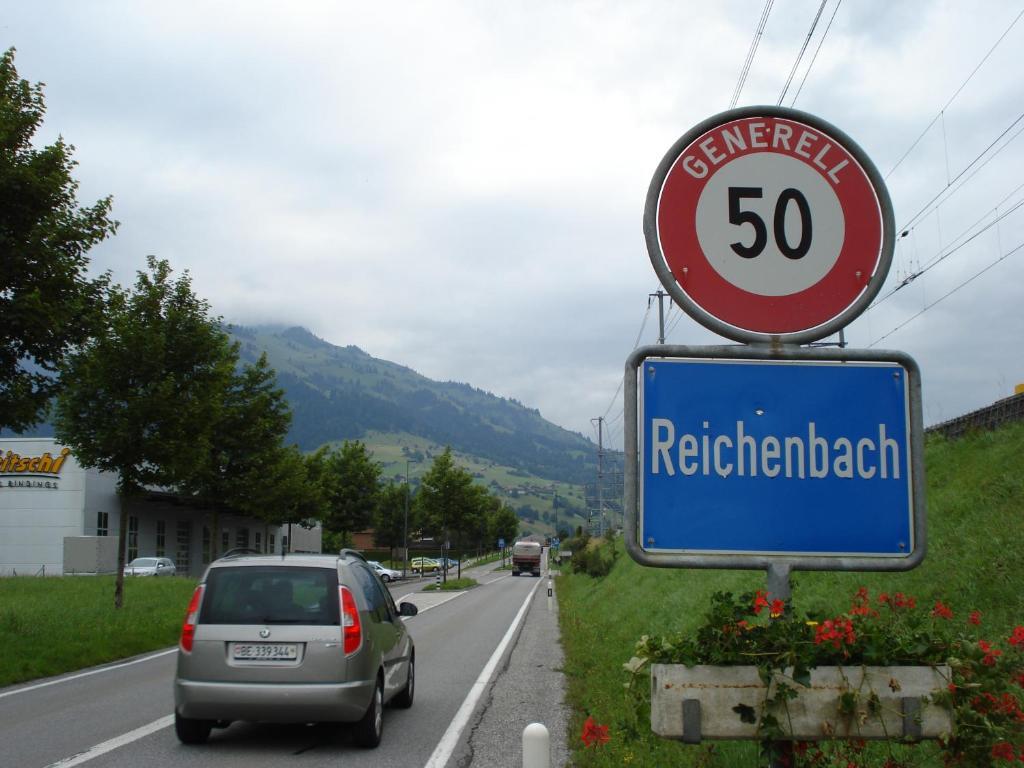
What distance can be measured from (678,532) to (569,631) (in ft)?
67.4

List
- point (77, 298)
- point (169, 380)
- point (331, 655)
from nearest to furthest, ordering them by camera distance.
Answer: point (331, 655) → point (77, 298) → point (169, 380)

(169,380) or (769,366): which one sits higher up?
(169,380)

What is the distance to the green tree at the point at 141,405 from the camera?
2194cm

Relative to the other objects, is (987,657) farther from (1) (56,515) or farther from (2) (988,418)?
(1) (56,515)

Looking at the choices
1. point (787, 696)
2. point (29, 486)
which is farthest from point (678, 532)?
point (29, 486)

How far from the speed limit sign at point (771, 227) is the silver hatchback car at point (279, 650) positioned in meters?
7.24

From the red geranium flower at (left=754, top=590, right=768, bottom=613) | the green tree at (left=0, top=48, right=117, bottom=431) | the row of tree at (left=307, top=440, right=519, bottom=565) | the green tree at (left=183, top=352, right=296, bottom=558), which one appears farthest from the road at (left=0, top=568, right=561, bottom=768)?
the row of tree at (left=307, top=440, right=519, bottom=565)

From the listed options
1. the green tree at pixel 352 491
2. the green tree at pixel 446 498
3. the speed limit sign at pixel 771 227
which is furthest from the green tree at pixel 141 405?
the green tree at pixel 352 491

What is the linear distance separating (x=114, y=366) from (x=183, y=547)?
147 feet

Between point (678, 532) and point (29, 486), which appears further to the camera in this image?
point (29, 486)

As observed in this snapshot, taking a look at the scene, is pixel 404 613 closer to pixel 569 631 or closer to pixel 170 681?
pixel 170 681

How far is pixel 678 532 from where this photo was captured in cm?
229

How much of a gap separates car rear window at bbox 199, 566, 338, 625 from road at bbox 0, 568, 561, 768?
4.03 ft

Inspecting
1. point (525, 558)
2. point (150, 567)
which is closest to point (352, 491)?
point (150, 567)
